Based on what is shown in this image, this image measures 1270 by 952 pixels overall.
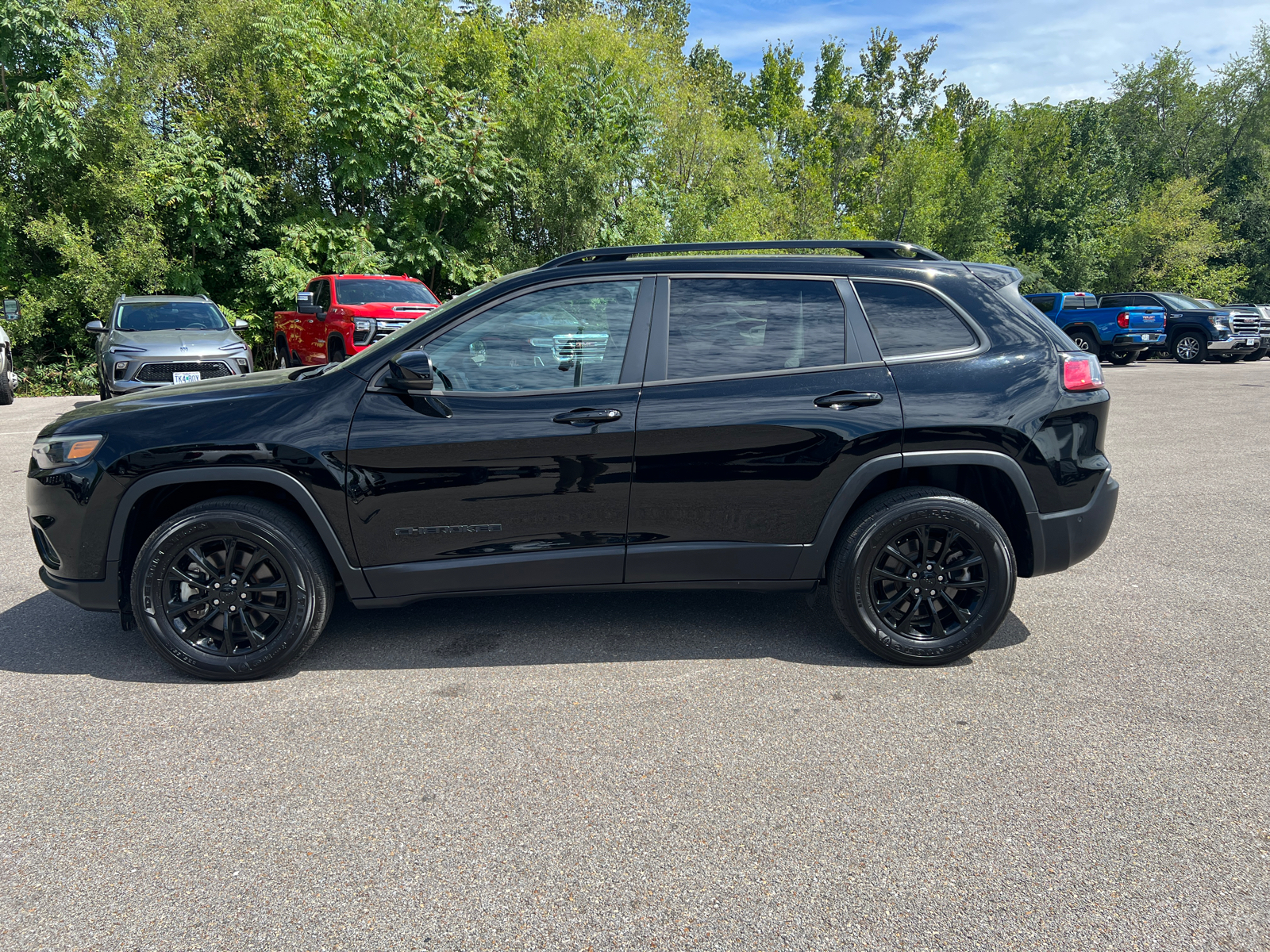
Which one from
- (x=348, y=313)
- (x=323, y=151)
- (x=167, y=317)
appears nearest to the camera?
(x=167, y=317)

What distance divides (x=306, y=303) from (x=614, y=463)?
11186 mm

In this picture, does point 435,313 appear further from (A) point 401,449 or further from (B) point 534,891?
(B) point 534,891

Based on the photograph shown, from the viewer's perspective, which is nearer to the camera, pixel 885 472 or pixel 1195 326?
pixel 885 472

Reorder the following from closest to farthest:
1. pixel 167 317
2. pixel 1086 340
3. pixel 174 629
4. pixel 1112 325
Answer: pixel 174 629
pixel 167 317
pixel 1112 325
pixel 1086 340

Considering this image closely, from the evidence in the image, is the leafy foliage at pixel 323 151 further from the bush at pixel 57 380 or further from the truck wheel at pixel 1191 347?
the truck wheel at pixel 1191 347

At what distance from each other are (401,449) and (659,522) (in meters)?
1.14

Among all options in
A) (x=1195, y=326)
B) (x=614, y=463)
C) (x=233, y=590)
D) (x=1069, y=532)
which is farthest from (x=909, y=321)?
(x=1195, y=326)

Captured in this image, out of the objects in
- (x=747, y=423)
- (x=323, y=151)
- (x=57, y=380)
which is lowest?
(x=57, y=380)

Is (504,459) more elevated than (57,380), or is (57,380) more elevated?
(504,459)

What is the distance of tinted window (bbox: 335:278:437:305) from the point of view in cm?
1355

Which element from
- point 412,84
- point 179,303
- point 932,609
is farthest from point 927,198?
point 932,609

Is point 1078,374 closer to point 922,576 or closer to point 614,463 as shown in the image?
point 922,576

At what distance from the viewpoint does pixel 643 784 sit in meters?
2.84

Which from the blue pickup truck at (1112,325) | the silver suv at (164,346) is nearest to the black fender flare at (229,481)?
the silver suv at (164,346)
